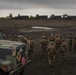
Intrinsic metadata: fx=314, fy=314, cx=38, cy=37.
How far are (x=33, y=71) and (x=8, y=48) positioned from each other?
4.09 metres

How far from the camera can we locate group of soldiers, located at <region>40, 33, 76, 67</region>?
16.9 m

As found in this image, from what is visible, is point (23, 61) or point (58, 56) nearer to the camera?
point (23, 61)

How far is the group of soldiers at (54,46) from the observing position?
55.5 ft

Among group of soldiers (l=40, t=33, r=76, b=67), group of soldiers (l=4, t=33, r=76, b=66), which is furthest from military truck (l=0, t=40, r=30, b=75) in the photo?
group of soldiers (l=40, t=33, r=76, b=67)

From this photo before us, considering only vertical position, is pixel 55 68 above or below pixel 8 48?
below

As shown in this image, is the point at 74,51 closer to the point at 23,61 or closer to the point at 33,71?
the point at 33,71

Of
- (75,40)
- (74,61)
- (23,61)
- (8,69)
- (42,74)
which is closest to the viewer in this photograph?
(8,69)

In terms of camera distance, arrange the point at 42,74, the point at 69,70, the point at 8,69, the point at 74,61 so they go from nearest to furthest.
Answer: the point at 8,69 → the point at 42,74 → the point at 69,70 → the point at 74,61

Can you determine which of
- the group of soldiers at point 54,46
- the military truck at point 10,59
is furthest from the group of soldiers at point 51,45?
the military truck at point 10,59

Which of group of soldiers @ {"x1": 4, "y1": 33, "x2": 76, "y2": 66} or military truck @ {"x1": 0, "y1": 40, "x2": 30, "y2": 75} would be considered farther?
group of soldiers @ {"x1": 4, "y1": 33, "x2": 76, "y2": 66}

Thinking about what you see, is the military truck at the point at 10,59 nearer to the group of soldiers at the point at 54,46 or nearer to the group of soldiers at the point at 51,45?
the group of soldiers at the point at 51,45

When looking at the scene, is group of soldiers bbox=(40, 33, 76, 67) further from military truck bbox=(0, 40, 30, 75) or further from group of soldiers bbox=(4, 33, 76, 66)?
military truck bbox=(0, 40, 30, 75)

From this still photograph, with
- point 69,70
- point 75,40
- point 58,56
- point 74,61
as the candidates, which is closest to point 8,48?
point 69,70

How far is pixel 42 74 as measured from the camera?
15.1 meters
